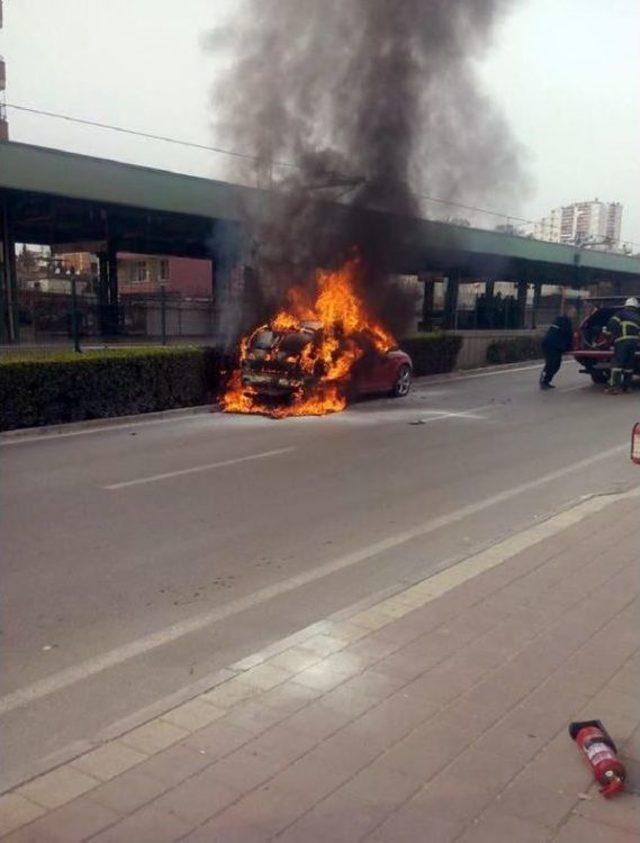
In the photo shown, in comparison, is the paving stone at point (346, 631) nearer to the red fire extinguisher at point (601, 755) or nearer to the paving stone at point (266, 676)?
the paving stone at point (266, 676)

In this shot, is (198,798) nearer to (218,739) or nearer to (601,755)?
(218,739)

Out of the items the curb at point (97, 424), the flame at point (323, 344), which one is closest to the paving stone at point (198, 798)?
the curb at point (97, 424)

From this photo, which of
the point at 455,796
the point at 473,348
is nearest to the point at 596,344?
the point at 473,348

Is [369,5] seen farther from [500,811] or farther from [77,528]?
[500,811]

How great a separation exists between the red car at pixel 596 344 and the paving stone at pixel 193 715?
1434 centimetres

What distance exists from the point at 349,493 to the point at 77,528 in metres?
2.45

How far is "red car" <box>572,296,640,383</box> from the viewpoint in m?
15.7

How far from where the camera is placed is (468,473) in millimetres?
7766

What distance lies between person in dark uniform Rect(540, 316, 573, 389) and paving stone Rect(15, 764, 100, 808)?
14647mm

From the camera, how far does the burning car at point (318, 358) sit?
12320 millimetres

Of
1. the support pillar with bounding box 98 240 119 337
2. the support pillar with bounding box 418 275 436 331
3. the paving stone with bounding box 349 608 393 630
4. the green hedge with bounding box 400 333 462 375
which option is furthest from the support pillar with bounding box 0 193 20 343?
the support pillar with bounding box 418 275 436 331

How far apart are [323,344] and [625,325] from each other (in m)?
6.36

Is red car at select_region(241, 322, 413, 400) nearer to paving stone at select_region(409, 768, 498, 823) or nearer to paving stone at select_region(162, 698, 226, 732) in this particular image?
paving stone at select_region(162, 698, 226, 732)

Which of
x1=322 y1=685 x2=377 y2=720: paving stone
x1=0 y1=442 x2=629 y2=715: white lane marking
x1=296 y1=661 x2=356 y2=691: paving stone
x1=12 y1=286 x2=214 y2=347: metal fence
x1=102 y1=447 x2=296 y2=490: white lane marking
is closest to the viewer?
x1=322 y1=685 x2=377 y2=720: paving stone
